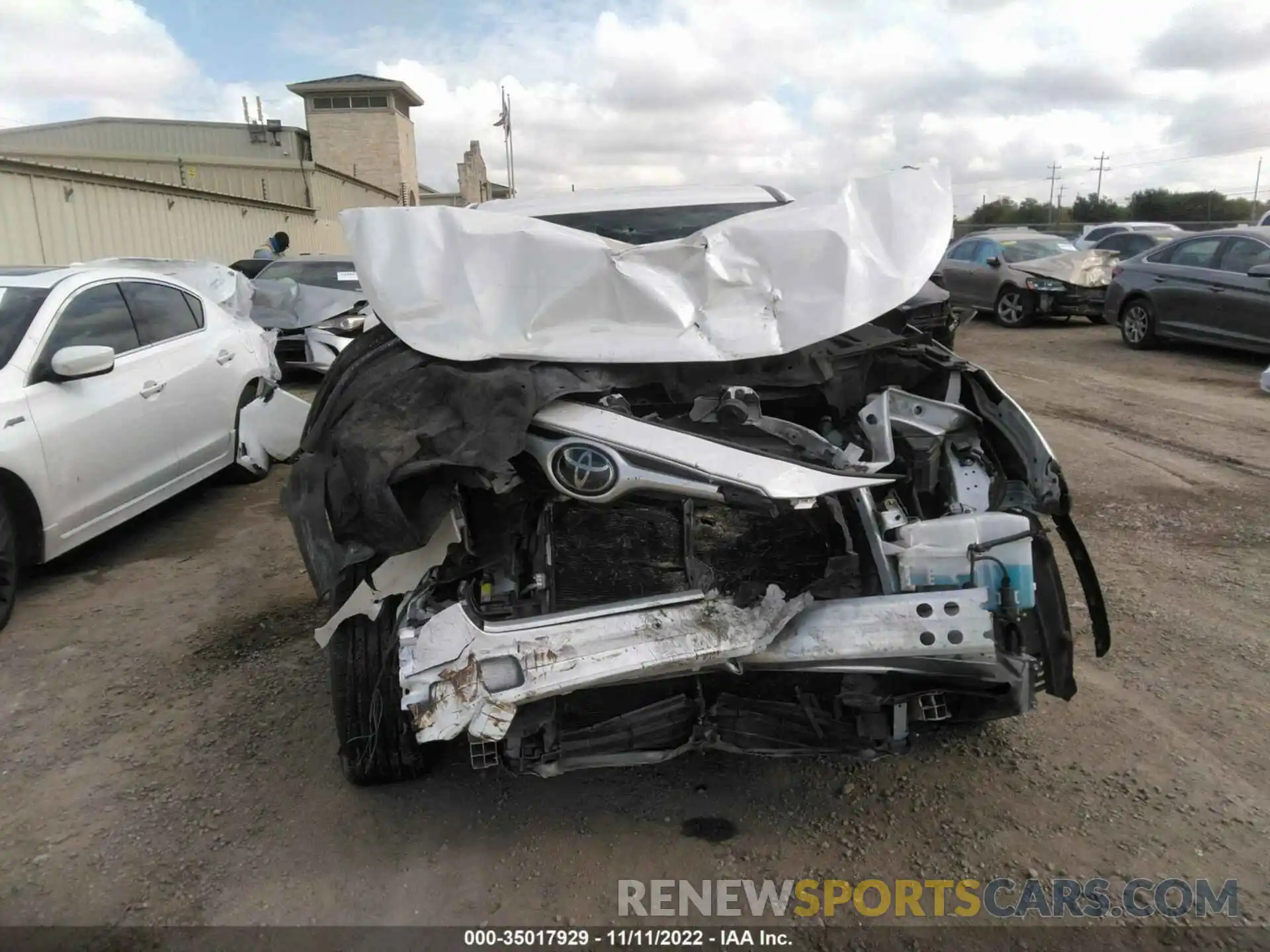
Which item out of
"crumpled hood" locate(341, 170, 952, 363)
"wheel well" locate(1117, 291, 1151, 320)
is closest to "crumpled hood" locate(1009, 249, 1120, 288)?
"wheel well" locate(1117, 291, 1151, 320)

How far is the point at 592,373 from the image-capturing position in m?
2.66

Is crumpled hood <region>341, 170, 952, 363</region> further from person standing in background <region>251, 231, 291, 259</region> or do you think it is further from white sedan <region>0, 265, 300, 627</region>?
person standing in background <region>251, 231, 291, 259</region>

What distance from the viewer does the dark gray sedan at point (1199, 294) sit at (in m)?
9.69

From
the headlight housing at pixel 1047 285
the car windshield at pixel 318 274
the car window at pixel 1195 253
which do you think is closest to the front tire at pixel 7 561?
the car windshield at pixel 318 274

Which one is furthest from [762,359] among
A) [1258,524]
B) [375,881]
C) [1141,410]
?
[1141,410]

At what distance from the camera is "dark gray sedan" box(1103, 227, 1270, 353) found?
9688mm

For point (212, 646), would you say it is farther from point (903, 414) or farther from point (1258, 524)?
point (1258, 524)

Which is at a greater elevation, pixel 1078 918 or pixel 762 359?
pixel 762 359

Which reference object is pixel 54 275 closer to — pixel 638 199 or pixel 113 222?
pixel 638 199

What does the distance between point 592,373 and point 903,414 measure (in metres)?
1.06

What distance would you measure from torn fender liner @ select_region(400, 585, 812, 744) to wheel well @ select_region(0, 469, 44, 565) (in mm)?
2896

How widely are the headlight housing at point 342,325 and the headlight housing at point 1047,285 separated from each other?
986 cm

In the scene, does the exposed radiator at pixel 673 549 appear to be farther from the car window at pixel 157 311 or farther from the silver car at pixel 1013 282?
the silver car at pixel 1013 282

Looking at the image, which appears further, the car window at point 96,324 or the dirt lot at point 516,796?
the car window at point 96,324
